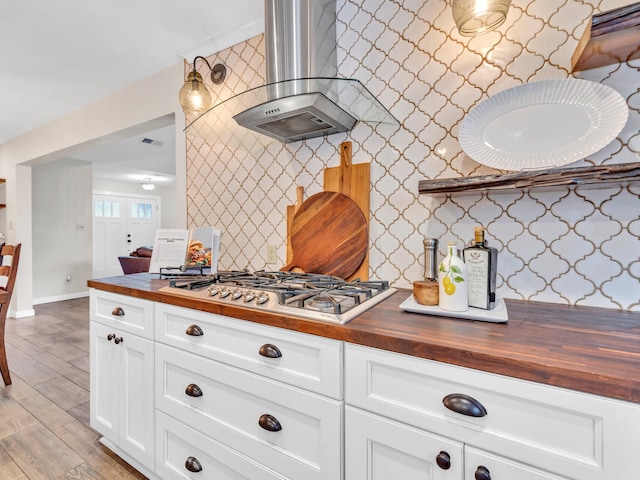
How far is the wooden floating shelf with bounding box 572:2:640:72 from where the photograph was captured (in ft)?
2.77

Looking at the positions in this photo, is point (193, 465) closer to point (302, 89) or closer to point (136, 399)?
point (136, 399)

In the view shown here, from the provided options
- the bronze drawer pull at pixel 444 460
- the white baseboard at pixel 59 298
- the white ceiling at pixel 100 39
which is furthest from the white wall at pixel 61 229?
the bronze drawer pull at pixel 444 460

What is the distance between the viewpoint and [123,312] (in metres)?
1.49

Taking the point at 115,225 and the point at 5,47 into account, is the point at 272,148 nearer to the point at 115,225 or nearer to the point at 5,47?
the point at 5,47

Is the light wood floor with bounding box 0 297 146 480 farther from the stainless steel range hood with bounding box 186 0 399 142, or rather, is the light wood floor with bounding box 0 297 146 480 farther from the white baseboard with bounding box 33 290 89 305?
the stainless steel range hood with bounding box 186 0 399 142

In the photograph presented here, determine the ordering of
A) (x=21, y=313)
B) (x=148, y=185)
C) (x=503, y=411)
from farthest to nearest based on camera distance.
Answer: (x=148, y=185) → (x=21, y=313) → (x=503, y=411)

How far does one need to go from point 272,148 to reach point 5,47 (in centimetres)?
213

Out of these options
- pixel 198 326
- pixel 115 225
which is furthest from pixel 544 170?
pixel 115 225

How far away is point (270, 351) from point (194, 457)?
0.65 m

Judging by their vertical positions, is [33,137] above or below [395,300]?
above

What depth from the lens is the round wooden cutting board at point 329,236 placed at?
1.52m

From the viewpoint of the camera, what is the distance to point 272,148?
1.83 meters

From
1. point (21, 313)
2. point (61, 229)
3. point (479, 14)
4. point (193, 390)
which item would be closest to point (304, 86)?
point (479, 14)

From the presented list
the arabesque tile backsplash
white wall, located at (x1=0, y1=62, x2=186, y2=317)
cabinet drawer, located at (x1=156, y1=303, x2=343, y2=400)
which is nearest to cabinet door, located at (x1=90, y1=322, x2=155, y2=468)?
cabinet drawer, located at (x1=156, y1=303, x2=343, y2=400)
